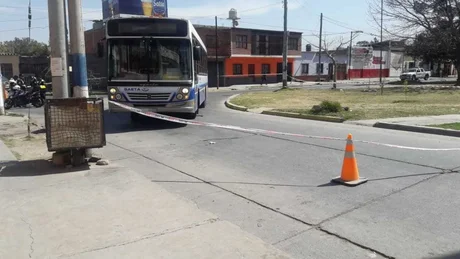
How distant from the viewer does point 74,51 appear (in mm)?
7730

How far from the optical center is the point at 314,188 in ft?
20.0

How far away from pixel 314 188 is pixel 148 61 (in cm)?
780

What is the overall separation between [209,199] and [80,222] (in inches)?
66.0

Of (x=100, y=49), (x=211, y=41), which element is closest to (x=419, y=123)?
(x=100, y=49)

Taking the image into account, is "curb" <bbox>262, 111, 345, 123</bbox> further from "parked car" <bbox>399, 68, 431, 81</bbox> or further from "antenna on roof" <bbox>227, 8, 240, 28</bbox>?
"parked car" <bbox>399, 68, 431, 81</bbox>

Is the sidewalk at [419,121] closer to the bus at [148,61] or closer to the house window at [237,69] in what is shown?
the bus at [148,61]

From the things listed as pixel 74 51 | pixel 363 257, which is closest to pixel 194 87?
pixel 74 51

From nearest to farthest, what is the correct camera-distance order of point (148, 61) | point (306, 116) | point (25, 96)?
point (148, 61)
point (306, 116)
point (25, 96)

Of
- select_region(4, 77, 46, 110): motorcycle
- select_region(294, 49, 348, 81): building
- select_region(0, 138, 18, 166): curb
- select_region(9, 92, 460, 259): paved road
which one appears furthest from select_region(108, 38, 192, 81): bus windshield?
select_region(294, 49, 348, 81): building

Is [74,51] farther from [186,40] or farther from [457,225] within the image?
[457,225]

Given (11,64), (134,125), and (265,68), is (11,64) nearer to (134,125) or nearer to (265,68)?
(265,68)

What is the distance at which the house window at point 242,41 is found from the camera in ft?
168

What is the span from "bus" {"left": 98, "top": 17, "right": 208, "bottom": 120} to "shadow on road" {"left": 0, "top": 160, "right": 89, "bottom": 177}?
4.89 meters

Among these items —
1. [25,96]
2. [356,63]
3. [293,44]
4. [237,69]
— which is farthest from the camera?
[356,63]
